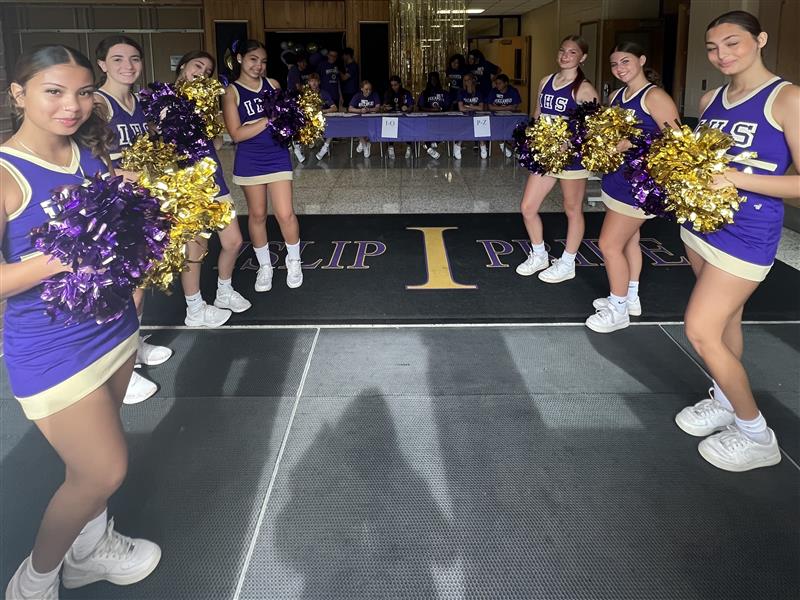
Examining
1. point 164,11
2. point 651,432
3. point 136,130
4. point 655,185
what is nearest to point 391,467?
point 651,432

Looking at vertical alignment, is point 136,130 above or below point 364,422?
above

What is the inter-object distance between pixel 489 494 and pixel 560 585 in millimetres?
465

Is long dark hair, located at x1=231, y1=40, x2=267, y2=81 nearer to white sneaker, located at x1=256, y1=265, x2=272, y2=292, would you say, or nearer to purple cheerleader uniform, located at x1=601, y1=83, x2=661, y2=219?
white sneaker, located at x1=256, y1=265, x2=272, y2=292

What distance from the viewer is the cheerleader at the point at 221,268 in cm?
363

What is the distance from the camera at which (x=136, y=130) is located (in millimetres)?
3127

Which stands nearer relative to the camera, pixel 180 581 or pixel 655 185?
pixel 180 581

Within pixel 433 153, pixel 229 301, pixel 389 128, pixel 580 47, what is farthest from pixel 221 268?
pixel 433 153

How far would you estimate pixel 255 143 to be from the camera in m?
4.04

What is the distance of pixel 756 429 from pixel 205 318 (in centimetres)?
279

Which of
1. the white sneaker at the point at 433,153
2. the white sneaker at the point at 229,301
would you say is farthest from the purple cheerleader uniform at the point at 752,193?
the white sneaker at the point at 433,153

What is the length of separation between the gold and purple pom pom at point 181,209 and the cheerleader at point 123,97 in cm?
114

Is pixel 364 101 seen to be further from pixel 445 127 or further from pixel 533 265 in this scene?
pixel 533 265

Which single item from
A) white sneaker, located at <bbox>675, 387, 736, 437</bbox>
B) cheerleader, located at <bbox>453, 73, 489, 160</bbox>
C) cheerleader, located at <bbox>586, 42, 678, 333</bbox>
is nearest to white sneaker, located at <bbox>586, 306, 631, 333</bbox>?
cheerleader, located at <bbox>586, 42, 678, 333</bbox>

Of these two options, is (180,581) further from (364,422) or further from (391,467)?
(364,422)
